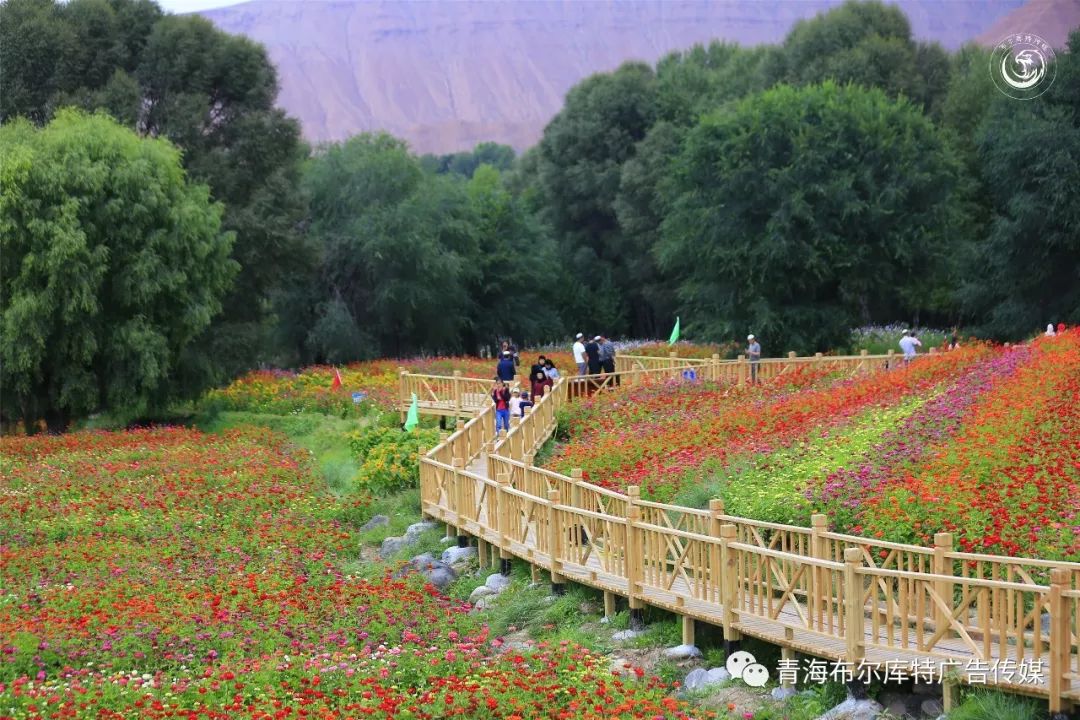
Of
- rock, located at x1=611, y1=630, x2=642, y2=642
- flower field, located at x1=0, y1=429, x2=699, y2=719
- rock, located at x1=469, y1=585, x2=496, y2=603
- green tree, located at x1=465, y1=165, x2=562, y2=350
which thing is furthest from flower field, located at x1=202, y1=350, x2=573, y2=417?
rock, located at x1=611, y1=630, x2=642, y2=642

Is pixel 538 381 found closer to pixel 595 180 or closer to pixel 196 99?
pixel 196 99

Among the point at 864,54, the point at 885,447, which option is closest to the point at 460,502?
the point at 885,447

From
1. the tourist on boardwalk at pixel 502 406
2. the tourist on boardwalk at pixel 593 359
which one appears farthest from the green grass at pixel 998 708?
the tourist on boardwalk at pixel 593 359

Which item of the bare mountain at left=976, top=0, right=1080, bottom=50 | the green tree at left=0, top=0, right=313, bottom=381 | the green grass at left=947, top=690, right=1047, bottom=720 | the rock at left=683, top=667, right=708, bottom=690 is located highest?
the bare mountain at left=976, top=0, right=1080, bottom=50

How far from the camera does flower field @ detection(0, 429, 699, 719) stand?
12.3m

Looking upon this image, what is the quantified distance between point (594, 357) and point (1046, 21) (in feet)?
105

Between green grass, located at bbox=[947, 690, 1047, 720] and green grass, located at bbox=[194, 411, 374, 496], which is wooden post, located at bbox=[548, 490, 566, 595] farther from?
green grass, located at bbox=[194, 411, 374, 496]

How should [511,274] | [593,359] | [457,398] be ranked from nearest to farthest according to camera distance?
1. [457,398]
2. [593,359]
3. [511,274]

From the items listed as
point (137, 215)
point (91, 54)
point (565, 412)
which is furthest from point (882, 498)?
point (91, 54)

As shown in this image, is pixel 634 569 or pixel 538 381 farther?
pixel 538 381

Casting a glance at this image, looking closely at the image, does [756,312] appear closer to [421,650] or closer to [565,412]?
[565,412]

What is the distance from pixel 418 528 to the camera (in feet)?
69.6

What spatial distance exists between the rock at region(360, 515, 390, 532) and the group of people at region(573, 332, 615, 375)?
32.4ft

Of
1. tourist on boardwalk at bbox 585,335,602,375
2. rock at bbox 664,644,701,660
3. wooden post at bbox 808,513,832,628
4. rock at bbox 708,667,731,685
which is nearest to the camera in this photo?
wooden post at bbox 808,513,832,628
